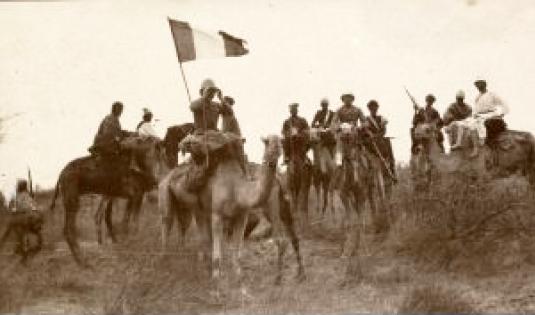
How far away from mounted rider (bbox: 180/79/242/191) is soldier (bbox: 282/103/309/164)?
215cm

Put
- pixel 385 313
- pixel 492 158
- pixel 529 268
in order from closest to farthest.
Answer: pixel 385 313 → pixel 529 268 → pixel 492 158

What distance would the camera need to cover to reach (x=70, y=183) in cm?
1276

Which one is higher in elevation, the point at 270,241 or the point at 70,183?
the point at 70,183

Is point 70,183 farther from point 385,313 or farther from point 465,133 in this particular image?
point 465,133

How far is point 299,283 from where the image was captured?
36.1 ft

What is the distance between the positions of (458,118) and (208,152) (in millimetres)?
4793

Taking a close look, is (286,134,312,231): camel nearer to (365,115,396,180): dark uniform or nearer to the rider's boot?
(365,115,396,180): dark uniform

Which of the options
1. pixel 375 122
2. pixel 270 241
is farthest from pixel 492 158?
pixel 270 241

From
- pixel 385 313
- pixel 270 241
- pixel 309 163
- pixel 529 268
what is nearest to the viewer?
pixel 385 313

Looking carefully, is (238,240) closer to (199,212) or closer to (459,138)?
(199,212)

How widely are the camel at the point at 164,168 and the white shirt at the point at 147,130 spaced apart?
8.4 inches

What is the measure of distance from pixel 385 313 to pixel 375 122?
431 centimetres

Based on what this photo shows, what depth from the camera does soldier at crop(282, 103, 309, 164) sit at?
45.9 feet

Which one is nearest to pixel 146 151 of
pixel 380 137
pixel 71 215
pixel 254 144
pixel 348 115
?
pixel 71 215
